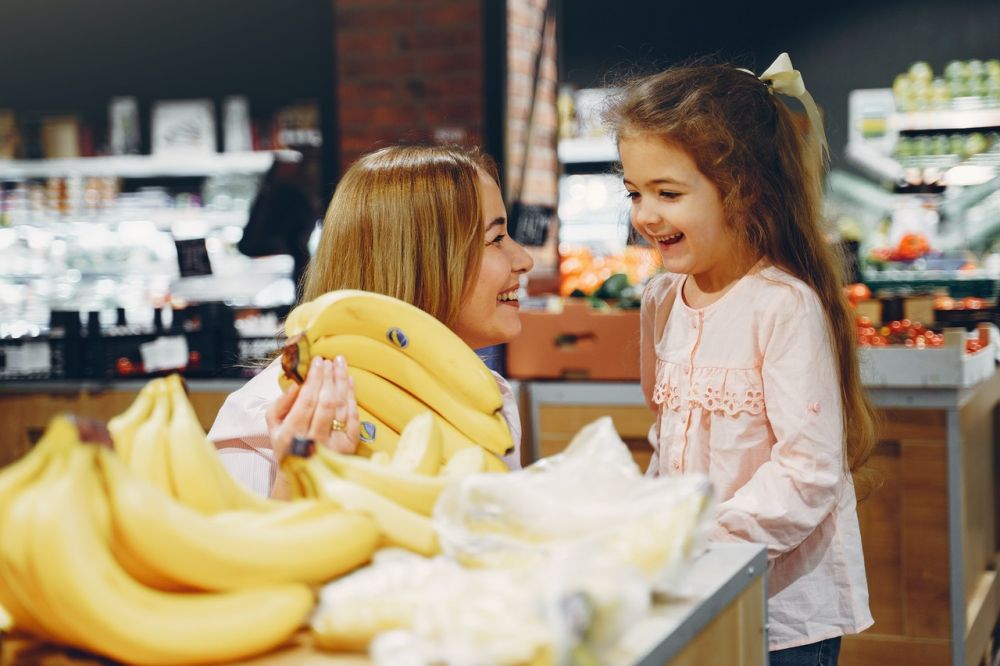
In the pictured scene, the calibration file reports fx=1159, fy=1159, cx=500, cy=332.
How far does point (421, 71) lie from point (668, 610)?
13.0ft

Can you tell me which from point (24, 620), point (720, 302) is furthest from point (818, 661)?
point (24, 620)

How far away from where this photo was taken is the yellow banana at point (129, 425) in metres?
1.21

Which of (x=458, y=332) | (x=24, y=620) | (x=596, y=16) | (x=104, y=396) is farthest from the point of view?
(x=596, y=16)

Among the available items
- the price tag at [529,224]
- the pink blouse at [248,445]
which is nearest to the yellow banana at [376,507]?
the pink blouse at [248,445]

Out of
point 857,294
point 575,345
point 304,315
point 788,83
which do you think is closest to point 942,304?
point 857,294

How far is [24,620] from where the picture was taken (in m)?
1.07

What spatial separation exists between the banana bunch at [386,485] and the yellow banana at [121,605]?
0.14 m

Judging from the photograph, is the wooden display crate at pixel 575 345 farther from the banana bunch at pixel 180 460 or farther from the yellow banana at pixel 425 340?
the banana bunch at pixel 180 460

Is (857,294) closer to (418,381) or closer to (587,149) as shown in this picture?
(418,381)

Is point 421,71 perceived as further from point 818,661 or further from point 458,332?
point 818,661

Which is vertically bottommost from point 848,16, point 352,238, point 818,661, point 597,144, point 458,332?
point 818,661

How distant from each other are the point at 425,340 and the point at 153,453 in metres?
0.55

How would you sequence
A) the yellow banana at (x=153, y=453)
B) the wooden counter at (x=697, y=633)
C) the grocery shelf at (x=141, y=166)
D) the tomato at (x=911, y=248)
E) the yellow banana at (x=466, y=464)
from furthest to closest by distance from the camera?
1. the grocery shelf at (x=141, y=166)
2. the tomato at (x=911, y=248)
3. the yellow banana at (x=466, y=464)
4. the yellow banana at (x=153, y=453)
5. the wooden counter at (x=697, y=633)

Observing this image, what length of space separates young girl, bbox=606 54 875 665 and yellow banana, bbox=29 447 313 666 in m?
0.95
